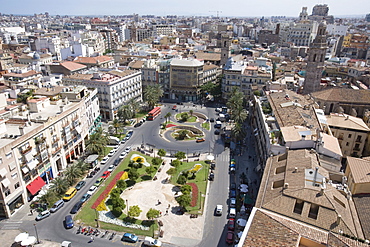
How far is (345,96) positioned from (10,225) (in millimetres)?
85478

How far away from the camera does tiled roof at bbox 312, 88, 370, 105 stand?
77.6 meters

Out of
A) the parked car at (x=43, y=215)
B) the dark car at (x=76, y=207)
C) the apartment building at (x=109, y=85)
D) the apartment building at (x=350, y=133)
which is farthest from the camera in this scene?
the apartment building at (x=109, y=85)

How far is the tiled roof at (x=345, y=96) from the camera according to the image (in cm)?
7762

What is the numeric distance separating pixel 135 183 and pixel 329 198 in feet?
128

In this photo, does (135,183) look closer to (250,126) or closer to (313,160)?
(313,160)

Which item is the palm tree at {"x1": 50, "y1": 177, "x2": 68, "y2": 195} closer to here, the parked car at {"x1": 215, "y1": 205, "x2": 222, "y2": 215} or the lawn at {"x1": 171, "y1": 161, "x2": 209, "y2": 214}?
the lawn at {"x1": 171, "y1": 161, "x2": 209, "y2": 214}

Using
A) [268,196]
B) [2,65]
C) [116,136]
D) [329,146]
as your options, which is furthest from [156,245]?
[2,65]

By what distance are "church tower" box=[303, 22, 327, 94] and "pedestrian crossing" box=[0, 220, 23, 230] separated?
280 ft

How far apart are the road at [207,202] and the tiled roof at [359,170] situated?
74.5 ft

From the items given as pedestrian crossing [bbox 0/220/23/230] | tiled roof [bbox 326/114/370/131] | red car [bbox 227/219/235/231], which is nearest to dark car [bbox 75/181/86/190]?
pedestrian crossing [bbox 0/220/23/230]

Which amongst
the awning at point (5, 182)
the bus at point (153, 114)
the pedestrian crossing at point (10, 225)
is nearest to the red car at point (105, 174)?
the pedestrian crossing at point (10, 225)

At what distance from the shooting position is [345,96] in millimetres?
78812

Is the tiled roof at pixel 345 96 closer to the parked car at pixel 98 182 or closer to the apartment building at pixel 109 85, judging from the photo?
the parked car at pixel 98 182

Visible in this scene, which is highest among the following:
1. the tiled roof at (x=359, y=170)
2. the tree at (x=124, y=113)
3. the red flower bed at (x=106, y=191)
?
the tiled roof at (x=359, y=170)
